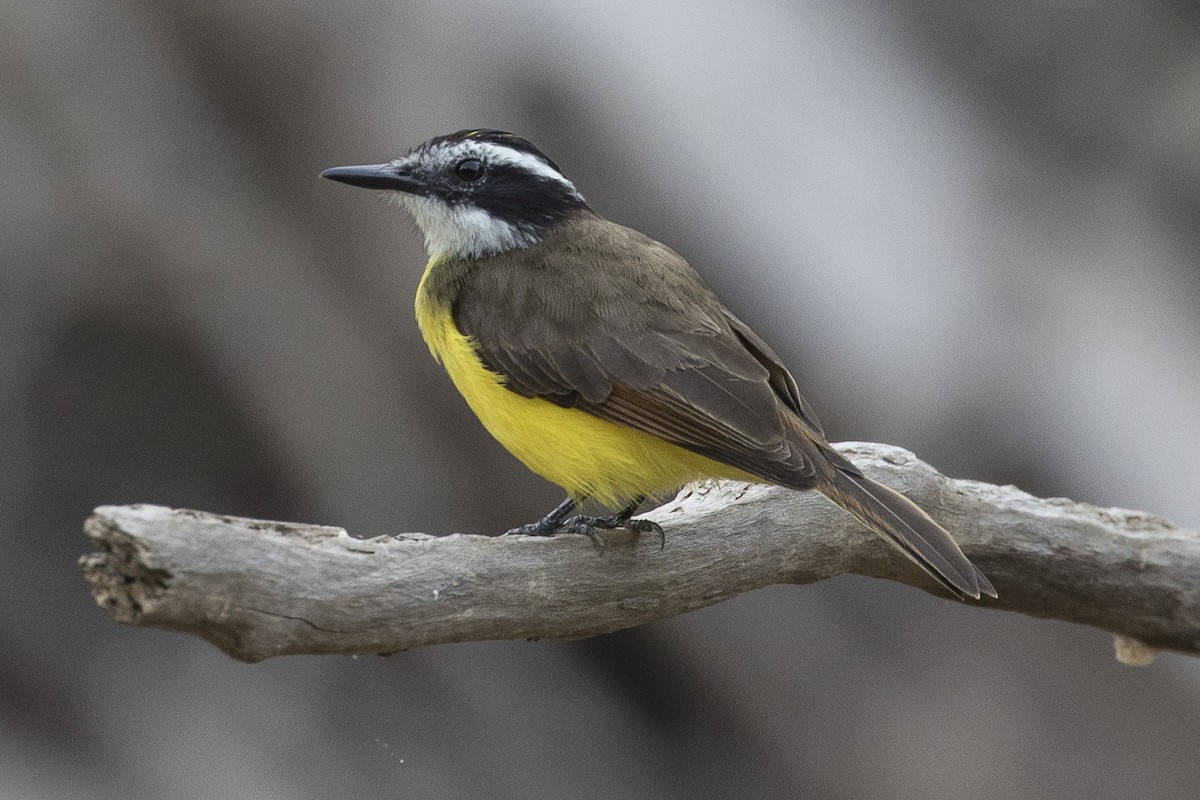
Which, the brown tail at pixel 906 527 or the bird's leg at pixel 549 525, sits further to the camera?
the bird's leg at pixel 549 525

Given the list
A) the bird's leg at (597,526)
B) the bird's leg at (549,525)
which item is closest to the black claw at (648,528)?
the bird's leg at (597,526)

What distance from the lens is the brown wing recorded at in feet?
15.6

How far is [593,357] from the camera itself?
500cm

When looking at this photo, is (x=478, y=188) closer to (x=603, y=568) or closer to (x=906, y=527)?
(x=603, y=568)

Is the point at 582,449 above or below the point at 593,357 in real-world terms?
below

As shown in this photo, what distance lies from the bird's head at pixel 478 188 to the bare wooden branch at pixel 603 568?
4.29 feet

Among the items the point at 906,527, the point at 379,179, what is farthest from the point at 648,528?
the point at 379,179

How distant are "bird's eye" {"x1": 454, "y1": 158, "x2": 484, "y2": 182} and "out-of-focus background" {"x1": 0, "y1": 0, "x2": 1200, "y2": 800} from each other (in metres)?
2.93

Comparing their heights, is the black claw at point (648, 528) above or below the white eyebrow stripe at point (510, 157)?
below

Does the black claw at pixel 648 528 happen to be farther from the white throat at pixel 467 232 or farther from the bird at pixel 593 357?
the white throat at pixel 467 232

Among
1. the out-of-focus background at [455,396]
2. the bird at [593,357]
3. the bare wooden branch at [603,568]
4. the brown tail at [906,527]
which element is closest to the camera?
the bare wooden branch at [603,568]

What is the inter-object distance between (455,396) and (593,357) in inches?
147

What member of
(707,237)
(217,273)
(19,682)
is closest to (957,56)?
(707,237)

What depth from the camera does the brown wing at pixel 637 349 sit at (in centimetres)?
476
